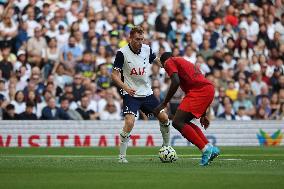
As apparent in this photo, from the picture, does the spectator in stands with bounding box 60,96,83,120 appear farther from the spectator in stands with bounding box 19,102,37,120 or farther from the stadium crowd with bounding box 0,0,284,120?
the spectator in stands with bounding box 19,102,37,120

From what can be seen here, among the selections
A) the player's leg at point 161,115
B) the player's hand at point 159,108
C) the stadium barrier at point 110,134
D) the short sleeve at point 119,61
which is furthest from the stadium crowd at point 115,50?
the player's hand at point 159,108

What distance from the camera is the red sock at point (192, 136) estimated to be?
1606 centimetres

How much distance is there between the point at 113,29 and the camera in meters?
29.9

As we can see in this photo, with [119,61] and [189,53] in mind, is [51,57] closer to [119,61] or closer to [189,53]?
[189,53]

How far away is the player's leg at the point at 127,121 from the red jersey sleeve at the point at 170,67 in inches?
69.6

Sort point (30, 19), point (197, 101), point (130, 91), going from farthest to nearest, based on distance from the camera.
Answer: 1. point (30, 19)
2. point (130, 91)
3. point (197, 101)

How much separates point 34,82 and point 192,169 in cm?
1357

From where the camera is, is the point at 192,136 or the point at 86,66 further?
the point at 86,66

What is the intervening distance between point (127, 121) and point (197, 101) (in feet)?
5.85

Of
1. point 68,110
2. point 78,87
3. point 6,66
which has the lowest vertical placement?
point 68,110

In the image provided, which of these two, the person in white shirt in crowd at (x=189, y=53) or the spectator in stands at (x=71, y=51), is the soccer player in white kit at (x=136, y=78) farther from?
the person in white shirt in crowd at (x=189, y=53)

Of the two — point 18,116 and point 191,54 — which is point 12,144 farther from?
point 191,54

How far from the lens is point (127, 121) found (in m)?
17.5

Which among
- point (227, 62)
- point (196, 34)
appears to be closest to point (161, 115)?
point (227, 62)
